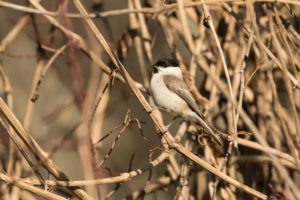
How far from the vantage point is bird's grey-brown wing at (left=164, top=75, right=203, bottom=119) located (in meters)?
2.98

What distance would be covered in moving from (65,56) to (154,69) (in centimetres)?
85

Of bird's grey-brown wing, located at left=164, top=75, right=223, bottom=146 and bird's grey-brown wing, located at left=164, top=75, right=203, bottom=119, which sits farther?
bird's grey-brown wing, located at left=164, top=75, right=203, bottom=119

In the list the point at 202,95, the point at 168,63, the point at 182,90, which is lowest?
the point at 202,95

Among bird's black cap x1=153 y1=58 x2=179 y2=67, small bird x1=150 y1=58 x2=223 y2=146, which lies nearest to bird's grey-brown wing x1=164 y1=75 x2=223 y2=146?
small bird x1=150 y1=58 x2=223 y2=146

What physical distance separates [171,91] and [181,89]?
0.14 metres

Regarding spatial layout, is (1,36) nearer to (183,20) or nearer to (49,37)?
(49,37)

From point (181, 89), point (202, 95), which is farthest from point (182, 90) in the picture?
point (202, 95)

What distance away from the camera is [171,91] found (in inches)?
128

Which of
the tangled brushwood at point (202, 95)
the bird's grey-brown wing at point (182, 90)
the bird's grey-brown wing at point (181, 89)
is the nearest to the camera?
the tangled brushwood at point (202, 95)

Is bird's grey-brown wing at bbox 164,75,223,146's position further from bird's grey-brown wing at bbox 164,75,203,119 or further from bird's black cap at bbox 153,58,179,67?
bird's black cap at bbox 153,58,179,67

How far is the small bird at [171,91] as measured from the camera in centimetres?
302

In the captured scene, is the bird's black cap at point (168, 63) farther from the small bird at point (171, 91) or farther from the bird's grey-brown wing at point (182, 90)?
the bird's grey-brown wing at point (182, 90)

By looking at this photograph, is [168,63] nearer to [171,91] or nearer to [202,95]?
[171,91]

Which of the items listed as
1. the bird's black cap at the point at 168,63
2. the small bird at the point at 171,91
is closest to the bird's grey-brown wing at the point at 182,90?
the small bird at the point at 171,91
